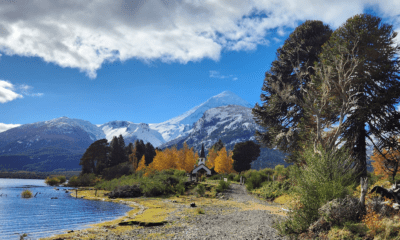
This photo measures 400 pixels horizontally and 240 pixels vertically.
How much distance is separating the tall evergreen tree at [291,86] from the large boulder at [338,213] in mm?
13333

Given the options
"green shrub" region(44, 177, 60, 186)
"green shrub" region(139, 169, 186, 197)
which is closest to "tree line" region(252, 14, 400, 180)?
"green shrub" region(139, 169, 186, 197)

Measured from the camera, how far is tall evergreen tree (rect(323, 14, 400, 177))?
639 inches

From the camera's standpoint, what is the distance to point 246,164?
59188mm

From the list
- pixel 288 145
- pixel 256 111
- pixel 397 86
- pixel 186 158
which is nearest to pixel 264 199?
pixel 288 145

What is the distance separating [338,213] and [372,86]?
1341cm

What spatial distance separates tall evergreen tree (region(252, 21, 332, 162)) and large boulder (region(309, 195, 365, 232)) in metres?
13.3

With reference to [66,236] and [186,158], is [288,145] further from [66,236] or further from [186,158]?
[186,158]

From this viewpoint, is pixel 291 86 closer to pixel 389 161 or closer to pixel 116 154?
pixel 389 161

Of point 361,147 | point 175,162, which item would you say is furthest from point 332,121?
point 175,162

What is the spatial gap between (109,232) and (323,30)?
1054 inches

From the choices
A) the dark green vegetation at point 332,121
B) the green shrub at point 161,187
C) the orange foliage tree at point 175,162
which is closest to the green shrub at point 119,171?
the orange foliage tree at point 175,162

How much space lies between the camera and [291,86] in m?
21.8

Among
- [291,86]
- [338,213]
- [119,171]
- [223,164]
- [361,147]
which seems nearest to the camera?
[338,213]

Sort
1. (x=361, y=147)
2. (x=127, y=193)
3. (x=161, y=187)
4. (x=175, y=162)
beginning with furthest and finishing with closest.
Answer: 1. (x=175, y=162)
2. (x=127, y=193)
3. (x=161, y=187)
4. (x=361, y=147)
